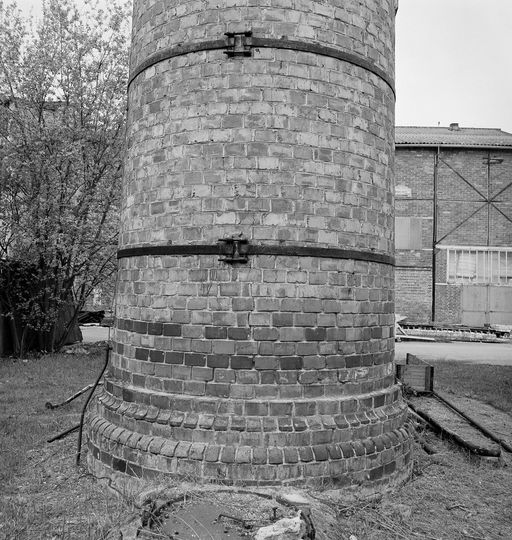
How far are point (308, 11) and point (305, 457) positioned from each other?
355cm

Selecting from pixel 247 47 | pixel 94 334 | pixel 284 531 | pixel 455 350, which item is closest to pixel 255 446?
pixel 284 531

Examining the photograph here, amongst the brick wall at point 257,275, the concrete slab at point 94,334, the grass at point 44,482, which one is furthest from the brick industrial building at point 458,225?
the brick wall at point 257,275

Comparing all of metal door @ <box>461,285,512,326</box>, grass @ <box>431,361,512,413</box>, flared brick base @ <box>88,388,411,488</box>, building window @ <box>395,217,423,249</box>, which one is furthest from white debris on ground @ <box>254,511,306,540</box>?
metal door @ <box>461,285,512,326</box>

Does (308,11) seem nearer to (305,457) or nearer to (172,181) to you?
(172,181)

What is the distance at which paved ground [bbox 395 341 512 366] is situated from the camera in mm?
14562

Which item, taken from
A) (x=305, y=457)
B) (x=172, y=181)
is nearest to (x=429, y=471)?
(x=305, y=457)

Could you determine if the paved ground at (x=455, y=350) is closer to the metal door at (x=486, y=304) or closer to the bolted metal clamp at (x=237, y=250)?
the metal door at (x=486, y=304)

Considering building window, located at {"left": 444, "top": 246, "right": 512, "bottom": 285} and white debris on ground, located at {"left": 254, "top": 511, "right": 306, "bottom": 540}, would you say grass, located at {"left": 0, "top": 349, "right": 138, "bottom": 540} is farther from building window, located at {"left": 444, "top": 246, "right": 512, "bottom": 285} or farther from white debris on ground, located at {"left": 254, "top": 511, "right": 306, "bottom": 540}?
building window, located at {"left": 444, "top": 246, "right": 512, "bottom": 285}

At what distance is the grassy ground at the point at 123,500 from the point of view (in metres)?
3.73

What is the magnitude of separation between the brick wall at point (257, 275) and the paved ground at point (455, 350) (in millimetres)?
10301

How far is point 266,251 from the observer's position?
4.21 metres

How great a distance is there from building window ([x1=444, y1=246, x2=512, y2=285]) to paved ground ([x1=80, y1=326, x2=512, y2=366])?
4.00 m

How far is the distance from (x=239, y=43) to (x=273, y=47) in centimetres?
28

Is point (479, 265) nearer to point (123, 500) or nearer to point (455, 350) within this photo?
point (455, 350)
